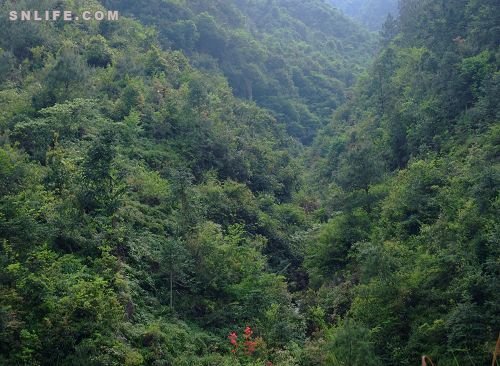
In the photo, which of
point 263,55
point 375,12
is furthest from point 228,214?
point 375,12

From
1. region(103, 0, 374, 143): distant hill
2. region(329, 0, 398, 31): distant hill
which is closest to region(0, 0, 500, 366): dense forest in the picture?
region(103, 0, 374, 143): distant hill

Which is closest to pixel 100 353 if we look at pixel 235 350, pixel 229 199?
pixel 235 350

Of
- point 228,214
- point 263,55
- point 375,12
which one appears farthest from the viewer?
point 375,12

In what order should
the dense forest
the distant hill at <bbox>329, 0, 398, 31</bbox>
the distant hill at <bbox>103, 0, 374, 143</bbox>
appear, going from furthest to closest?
the distant hill at <bbox>329, 0, 398, 31</bbox>
the distant hill at <bbox>103, 0, 374, 143</bbox>
the dense forest

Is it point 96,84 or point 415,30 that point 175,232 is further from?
point 415,30

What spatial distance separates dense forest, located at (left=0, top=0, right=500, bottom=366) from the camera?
52.2 feet

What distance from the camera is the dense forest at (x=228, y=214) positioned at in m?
15.9

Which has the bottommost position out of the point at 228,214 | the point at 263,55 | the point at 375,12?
the point at 263,55

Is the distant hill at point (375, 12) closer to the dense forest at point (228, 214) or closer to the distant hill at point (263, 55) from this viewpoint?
the distant hill at point (263, 55)

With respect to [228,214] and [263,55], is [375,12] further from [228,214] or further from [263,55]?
[228,214]

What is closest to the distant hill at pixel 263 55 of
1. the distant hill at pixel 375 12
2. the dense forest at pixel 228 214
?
the dense forest at pixel 228 214

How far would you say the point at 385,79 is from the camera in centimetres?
4659

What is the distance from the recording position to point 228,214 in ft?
92.0

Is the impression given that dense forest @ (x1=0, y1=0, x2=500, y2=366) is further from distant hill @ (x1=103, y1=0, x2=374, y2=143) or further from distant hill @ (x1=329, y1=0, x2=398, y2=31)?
distant hill @ (x1=329, y1=0, x2=398, y2=31)
